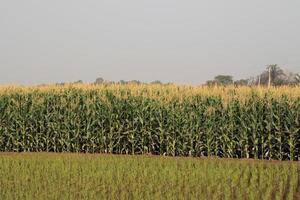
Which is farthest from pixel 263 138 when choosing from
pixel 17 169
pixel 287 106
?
pixel 17 169

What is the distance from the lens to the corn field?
1260 centimetres

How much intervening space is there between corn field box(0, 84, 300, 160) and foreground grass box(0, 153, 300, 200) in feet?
7.38

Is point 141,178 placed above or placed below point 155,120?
below

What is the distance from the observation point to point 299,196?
9.83 m

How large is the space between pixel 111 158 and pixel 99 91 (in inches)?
148

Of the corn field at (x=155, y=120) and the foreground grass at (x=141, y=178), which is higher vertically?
the corn field at (x=155, y=120)

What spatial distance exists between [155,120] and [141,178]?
9.74 ft

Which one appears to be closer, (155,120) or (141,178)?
(141,178)

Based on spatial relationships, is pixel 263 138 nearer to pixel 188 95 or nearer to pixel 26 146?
pixel 188 95

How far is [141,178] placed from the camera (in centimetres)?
1066

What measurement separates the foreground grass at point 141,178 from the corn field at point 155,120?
225 centimetres

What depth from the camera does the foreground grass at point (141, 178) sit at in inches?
394

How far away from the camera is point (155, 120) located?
13383mm

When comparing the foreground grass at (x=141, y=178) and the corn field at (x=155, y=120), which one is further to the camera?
the corn field at (x=155, y=120)
